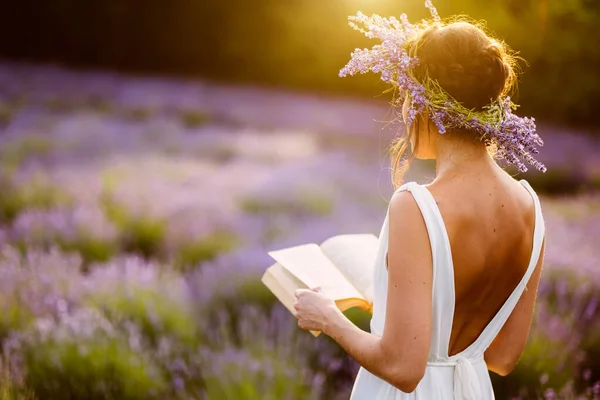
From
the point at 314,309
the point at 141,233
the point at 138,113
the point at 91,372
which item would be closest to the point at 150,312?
the point at 91,372

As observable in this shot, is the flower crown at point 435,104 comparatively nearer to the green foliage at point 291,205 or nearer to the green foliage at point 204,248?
the green foliage at point 204,248

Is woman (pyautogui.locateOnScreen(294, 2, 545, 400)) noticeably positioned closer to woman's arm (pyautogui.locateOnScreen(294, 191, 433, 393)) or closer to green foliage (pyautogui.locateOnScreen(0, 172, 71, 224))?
woman's arm (pyautogui.locateOnScreen(294, 191, 433, 393))

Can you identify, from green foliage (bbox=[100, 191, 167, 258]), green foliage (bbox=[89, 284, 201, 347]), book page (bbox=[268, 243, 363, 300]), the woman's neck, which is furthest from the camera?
green foliage (bbox=[100, 191, 167, 258])

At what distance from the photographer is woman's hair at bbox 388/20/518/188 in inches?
50.7

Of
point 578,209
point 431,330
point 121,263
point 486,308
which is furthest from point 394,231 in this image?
point 578,209

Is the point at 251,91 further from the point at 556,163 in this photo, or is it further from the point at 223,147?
the point at 556,163

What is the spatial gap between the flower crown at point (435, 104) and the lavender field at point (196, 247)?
334mm

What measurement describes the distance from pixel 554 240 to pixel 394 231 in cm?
269

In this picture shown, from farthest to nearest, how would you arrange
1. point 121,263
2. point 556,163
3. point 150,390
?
point 556,163
point 121,263
point 150,390

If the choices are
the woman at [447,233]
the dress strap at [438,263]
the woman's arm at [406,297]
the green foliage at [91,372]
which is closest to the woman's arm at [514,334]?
the woman at [447,233]

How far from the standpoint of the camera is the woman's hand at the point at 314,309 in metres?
1.44

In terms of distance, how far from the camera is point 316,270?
1.66 metres

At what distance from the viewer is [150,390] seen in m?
2.52

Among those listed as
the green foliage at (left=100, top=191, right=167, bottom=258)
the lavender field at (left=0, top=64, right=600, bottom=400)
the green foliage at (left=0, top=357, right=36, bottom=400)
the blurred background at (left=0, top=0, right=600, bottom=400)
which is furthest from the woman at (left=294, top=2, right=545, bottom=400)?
the green foliage at (left=100, top=191, right=167, bottom=258)
